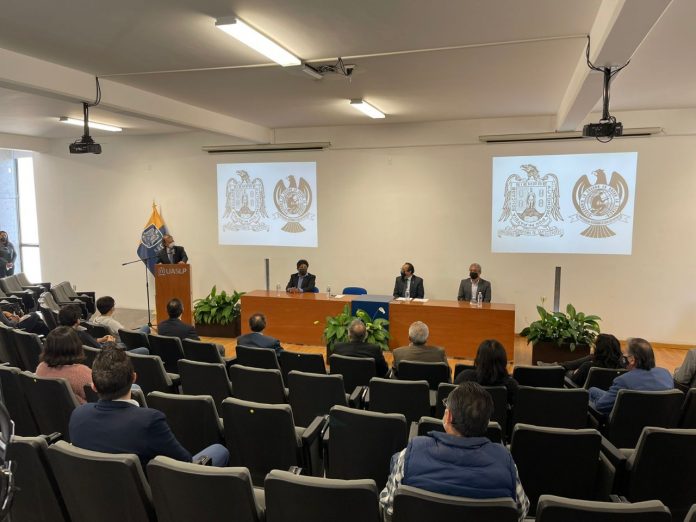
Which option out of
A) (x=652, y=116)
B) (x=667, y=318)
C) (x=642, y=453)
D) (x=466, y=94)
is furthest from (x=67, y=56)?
(x=667, y=318)

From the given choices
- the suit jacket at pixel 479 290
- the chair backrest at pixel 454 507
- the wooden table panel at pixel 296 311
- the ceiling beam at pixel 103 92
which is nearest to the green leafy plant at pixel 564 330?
the suit jacket at pixel 479 290

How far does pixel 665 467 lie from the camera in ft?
7.75

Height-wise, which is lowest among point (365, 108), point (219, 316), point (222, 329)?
point (222, 329)

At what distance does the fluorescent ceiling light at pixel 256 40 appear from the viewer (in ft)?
11.7

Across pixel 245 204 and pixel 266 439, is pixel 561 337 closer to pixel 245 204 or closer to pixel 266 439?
pixel 266 439

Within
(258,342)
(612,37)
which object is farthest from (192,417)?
(612,37)

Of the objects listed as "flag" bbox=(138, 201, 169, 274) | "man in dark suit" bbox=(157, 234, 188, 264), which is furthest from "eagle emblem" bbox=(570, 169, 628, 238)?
"flag" bbox=(138, 201, 169, 274)

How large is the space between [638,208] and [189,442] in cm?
704

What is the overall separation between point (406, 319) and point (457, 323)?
2.20ft

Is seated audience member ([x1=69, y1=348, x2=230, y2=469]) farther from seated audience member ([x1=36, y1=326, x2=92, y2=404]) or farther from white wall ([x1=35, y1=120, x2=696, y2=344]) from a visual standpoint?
white wall ([x1=35, y1=120, x2=696, y2=344])

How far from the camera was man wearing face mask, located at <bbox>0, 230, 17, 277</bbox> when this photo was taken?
977cm

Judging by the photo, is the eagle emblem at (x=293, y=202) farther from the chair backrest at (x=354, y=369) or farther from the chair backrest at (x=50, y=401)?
the chair backrest at (x=50, y=401)

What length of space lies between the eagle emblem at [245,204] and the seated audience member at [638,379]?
6887 mm

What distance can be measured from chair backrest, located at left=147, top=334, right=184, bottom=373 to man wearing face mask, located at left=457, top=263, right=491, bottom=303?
4.15m
